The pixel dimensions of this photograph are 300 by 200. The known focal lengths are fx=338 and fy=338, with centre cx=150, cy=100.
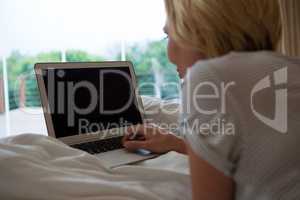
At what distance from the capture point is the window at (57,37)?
2521 mm

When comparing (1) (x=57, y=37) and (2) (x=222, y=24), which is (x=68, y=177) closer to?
(2) (x=222, y=24)

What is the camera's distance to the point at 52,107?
1.12 metres

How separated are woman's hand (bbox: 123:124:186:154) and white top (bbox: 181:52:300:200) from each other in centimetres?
48

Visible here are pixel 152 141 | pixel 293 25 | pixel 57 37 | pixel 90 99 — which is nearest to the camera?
pixel 152 141

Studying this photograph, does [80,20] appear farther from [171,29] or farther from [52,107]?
[171,29]

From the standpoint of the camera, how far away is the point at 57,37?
8.71ft

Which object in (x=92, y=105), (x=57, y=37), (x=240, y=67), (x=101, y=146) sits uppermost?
(x=57, y=37)

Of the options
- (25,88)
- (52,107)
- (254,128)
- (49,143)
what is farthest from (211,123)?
(25,88)

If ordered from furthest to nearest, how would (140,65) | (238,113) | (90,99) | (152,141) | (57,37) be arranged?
(140,65) → (57,37) → (90,99) → (152,141) → (238,113)

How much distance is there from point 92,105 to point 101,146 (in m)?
0.16

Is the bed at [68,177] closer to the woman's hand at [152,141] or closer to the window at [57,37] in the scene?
the woman's hand at [152,141]

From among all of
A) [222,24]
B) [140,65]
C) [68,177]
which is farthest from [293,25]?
[68,177]

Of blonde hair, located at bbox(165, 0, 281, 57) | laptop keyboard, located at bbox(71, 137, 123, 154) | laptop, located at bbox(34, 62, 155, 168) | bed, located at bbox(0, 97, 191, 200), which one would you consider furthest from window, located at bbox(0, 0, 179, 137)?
blonde hair, located at bbox(165, 0, 281, 57)

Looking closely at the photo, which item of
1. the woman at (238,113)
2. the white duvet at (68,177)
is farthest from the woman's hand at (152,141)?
the woman at (238,113)
